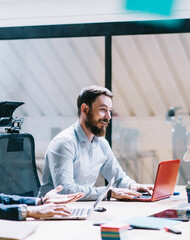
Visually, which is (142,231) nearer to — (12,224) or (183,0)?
(12,224)

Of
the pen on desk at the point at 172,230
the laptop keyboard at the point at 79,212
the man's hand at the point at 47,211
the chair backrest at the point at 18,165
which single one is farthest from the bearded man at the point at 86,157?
the pen on desk at the point at 172,230

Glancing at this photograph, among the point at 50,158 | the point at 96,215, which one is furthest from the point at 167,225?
the point at 50,158

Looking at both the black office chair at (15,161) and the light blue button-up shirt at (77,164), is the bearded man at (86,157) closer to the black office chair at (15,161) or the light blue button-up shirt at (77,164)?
the light blue button-up shirt at (77,164)

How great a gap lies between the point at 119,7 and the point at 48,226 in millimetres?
3000

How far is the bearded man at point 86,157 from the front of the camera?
2.73 m

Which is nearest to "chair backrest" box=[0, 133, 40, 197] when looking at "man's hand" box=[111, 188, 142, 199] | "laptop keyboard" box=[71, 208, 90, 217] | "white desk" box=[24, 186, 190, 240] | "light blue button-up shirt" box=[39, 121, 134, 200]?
"light blue button-up shirt" box=[39, 121, 134, 200]

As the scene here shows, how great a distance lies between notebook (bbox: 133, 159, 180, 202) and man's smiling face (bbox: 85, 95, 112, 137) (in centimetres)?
60

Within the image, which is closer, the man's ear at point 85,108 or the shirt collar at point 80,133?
the shirt collar at point 80,133

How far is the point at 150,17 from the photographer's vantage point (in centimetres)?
440

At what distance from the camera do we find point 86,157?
303 centimetres

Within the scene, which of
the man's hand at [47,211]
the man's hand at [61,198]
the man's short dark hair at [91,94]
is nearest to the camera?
the man's hand at [47,211]

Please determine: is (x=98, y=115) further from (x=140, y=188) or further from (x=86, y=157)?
(x=140, y=188)

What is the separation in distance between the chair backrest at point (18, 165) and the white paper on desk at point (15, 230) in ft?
3.99

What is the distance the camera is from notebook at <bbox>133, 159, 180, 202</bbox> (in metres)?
2.58
